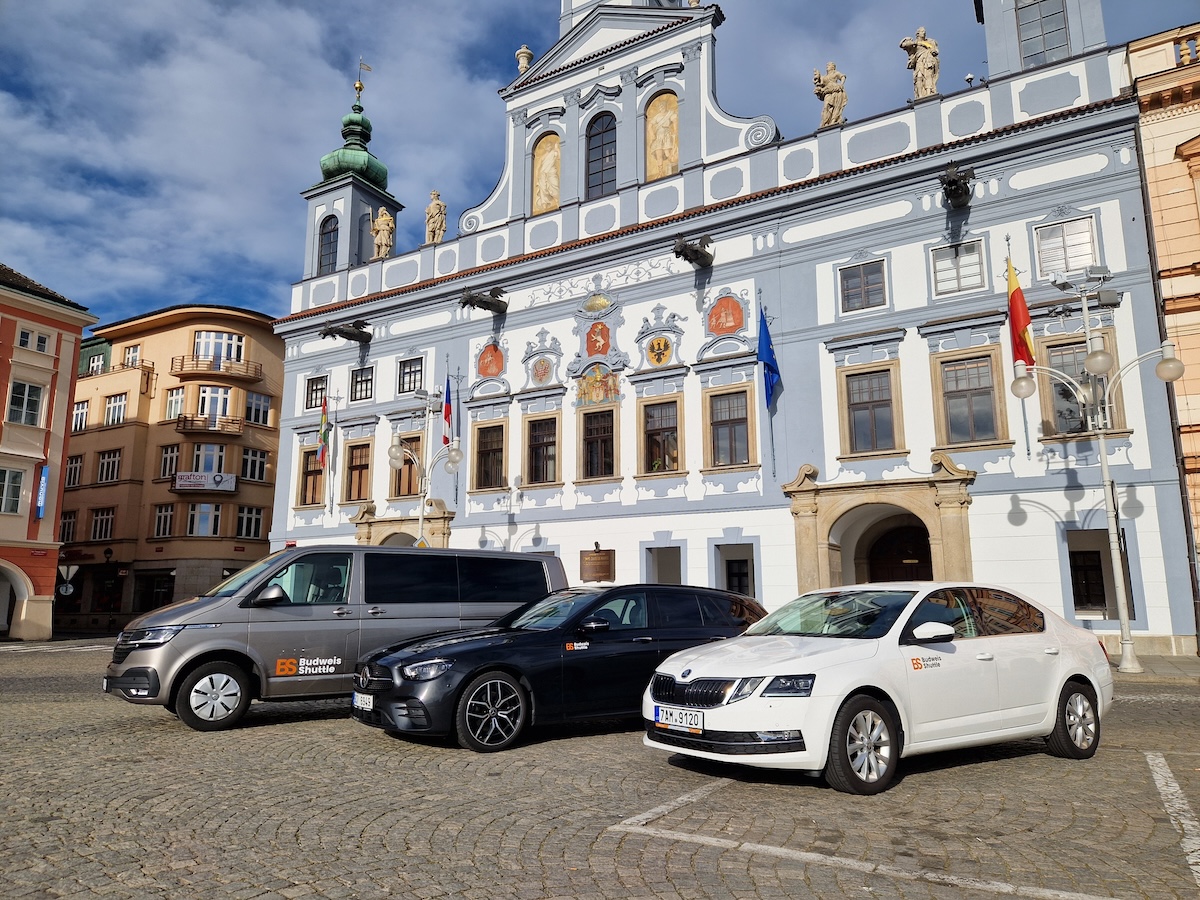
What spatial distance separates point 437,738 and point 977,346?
51.4ft

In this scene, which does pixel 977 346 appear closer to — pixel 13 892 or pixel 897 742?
pixel 897 742

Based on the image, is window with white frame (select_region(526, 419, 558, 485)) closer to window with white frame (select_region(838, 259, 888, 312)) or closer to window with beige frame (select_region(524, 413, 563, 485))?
window with beige frame (select_region(524, 413, 563, 485))

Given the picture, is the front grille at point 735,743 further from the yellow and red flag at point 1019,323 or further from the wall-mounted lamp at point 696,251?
the wall-mounted lamp at point 696,251

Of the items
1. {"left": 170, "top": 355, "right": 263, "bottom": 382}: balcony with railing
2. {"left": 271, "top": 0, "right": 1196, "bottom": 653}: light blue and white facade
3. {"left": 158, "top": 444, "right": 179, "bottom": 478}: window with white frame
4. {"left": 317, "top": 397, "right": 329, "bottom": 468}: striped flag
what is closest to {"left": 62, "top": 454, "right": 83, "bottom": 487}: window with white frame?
{"left": 158, "top": 444, "right": 179, "bottom": 478}: window with white frame

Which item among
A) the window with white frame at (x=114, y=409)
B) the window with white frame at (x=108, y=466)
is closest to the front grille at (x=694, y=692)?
the window with white frame at (x=108, y=466)

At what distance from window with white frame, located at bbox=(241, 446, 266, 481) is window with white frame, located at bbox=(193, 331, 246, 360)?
4.83 meters

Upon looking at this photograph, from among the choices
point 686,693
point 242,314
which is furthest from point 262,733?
point 242,314

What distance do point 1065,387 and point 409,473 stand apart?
1857 centimetres

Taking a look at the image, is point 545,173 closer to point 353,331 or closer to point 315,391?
point 353,331

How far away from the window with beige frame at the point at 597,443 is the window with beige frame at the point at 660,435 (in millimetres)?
842

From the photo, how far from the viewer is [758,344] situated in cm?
2216

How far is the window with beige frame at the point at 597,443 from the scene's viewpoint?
24.5 metres

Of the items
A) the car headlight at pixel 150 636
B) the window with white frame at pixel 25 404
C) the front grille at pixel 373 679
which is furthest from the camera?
the window with white frame at pixel 25 404

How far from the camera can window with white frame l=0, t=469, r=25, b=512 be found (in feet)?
103
